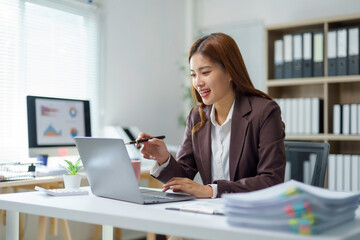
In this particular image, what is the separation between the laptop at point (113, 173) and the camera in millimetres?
1285

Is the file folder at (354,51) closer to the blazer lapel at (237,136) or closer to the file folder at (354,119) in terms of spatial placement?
the file folder at (354,119)

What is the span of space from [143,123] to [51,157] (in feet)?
3.38

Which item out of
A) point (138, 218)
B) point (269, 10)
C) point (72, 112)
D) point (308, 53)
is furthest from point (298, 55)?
point (138, 218)

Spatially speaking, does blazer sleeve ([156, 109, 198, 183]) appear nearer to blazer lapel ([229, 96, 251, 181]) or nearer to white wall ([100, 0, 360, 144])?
blazer lapel ([229, 96, 251, 181])

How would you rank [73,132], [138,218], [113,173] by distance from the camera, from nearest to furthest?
[138,218] < [113,173] < [73,132]

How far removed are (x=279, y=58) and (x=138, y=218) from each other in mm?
2635

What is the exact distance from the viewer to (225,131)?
1.76m

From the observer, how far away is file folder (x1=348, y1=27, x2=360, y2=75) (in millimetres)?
3129

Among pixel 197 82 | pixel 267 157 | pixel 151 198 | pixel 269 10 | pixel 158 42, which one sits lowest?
pixel 151 198

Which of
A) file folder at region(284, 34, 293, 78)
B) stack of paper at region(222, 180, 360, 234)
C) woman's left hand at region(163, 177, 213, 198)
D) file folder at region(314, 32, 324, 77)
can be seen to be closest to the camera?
stack of paper at region(222, 180, 360, 234)

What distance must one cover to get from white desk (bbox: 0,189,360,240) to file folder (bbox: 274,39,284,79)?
2331mm

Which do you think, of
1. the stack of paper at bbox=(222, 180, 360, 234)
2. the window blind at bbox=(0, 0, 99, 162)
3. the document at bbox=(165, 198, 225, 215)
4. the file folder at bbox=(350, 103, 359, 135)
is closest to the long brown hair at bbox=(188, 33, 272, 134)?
the document at bbox=(165, 198, 225, 215)

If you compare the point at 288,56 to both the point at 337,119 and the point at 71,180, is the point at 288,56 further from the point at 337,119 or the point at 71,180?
the point at 71,180

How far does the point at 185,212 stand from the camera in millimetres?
1153
